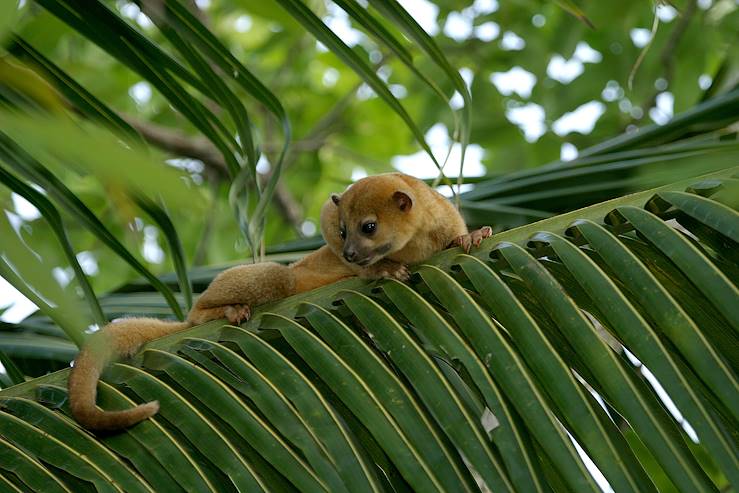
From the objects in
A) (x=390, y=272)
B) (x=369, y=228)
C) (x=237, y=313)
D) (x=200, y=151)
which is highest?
(x=200, y=151)

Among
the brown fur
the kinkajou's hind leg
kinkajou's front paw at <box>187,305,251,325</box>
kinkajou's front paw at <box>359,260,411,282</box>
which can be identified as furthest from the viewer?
the kinkajou's hind leg

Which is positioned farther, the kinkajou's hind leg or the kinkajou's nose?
the kinkajou's nose

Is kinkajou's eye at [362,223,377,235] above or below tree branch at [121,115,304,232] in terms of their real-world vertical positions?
below

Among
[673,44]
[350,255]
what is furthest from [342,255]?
[673,44]

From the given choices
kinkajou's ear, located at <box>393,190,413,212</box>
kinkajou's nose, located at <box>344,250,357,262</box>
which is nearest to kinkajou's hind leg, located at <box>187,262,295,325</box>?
kinkajou's nose, located at <box>344,250,357,262</box>

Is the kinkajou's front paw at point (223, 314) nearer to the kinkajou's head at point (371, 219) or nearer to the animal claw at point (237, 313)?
the animal claw at point (237, 313)

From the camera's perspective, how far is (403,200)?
3.71 metres

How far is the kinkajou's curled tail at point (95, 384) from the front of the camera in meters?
1.89

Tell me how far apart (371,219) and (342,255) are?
1.09 ft

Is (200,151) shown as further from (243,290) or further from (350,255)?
(243,290)

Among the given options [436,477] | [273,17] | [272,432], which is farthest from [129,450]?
[273,17]

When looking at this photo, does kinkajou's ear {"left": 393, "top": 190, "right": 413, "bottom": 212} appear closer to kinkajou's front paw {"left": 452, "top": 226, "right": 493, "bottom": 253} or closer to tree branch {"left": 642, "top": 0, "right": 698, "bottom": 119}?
kinkajou's front paw {"left": 452, "top": 226, "right": 493, "bottom": 253}

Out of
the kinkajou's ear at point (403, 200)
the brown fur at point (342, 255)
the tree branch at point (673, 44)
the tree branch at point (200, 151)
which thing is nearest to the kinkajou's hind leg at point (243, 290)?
the brown fur at point (342, 255)

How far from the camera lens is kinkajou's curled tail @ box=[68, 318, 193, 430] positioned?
74.4 inches
